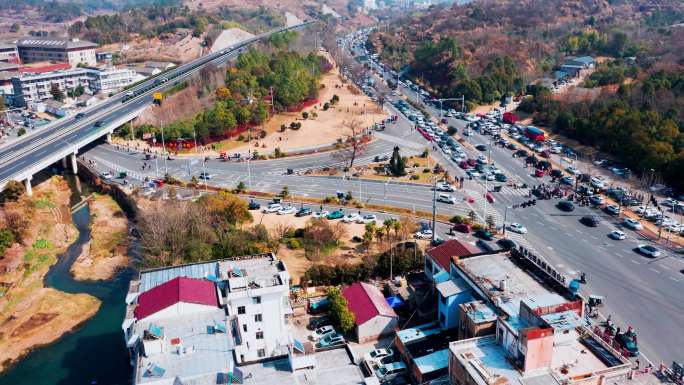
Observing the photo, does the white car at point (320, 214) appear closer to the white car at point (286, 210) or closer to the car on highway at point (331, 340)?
the white car at point (286, 210)

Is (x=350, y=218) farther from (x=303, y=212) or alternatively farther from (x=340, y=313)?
(x=340, y=313)

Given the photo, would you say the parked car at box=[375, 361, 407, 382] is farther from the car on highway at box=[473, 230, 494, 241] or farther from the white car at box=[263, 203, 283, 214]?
the white car at box=[263, 203, 283, 214]

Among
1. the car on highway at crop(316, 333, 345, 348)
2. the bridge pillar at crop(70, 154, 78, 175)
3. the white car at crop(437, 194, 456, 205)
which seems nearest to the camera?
the car on highway at crop(316, 333, 345, 348)

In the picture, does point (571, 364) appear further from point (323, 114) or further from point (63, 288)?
point (323, 114)

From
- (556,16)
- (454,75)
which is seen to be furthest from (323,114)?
(556,16)

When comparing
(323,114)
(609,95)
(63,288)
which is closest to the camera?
(63,288)

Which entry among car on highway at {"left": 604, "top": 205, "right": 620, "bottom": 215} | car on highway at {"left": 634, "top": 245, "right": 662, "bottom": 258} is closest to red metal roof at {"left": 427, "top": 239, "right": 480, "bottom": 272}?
car on highway at {"left": 634, "top": 245, "right": 662, "bottom": 258}
